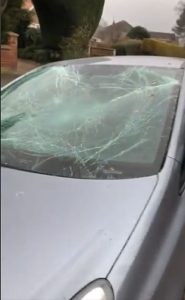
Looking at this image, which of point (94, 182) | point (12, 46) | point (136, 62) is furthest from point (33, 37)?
point (94, 182)

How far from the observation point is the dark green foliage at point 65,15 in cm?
1531

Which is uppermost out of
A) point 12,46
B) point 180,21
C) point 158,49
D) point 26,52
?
point 180,21

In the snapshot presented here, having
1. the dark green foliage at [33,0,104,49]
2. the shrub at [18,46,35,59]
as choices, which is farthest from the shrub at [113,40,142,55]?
the dark green foliage at [33,0,104,49]

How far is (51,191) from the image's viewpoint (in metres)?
2.04

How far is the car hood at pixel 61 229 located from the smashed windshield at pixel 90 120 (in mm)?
136

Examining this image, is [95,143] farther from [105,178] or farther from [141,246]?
[141,246]

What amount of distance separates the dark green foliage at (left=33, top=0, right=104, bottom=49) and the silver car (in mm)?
12320

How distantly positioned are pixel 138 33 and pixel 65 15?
1025 centimetres

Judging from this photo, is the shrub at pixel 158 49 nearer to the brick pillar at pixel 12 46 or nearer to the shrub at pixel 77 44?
the shrub at pixel 77 44

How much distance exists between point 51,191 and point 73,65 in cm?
134

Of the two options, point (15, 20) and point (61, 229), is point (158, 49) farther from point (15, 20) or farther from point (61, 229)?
point (61, 229)

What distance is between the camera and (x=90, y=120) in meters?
2.67

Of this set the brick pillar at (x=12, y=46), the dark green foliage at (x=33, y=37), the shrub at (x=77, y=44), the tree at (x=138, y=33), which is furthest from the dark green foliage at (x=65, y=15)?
the tree at (x=138, y=33)

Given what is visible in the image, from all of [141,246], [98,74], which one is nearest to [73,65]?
[98,74]
